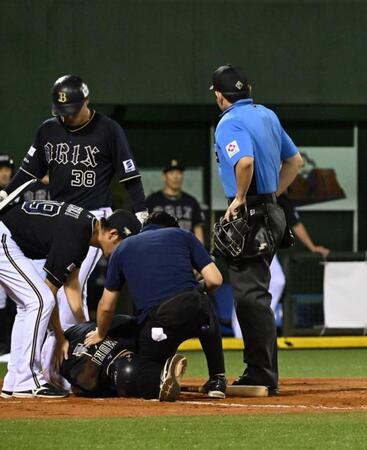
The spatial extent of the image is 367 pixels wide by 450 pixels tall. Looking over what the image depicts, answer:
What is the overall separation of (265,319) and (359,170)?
7811 millimetres

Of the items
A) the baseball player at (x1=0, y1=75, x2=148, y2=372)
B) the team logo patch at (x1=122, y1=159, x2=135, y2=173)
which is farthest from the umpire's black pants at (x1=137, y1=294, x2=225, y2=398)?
the team logo patch at (x1=122, y1=159, x2=135, y2=173)

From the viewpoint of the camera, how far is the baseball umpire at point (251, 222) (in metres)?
8.00

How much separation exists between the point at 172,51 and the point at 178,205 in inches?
69.0

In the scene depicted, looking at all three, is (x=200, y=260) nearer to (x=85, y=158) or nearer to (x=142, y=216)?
(x=142, y=216)

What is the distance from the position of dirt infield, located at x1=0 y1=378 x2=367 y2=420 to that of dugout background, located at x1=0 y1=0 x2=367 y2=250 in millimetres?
6100

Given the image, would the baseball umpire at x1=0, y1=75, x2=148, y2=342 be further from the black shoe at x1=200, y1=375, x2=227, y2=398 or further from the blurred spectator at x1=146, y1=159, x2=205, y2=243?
the blurred spectator at x1=146, y1=159, x2=205, y2=243

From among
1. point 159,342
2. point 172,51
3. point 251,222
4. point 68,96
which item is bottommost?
point 159,342

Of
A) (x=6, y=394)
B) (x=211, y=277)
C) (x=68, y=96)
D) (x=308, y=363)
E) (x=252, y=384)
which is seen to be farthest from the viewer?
(x=308, y=363)

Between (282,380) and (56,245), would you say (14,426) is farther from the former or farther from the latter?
(282,380)

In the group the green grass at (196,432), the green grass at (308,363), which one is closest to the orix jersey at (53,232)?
the green grass at (196,432)

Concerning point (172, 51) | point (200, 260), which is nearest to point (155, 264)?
point (200, 260)

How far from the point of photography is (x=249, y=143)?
795cm

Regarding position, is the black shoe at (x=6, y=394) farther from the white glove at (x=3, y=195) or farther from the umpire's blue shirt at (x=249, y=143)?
the umpire's blue shirt at (x=249, y=143)

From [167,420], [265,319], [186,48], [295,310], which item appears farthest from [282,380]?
[186,48]
